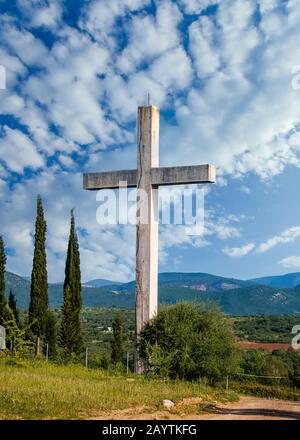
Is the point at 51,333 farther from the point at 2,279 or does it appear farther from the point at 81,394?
the point at 81,394

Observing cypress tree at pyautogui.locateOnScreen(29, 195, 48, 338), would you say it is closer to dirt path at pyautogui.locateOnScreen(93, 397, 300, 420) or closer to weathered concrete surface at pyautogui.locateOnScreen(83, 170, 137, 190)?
weathered concrete surface at pyautogui.locateOnScreen(83, 170, 137, 190)

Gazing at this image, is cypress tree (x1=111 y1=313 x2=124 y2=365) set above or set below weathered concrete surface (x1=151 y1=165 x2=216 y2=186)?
below

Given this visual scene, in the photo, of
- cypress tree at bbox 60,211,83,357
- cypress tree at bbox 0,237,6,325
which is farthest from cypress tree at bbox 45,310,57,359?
cypress tree at bbox 0,237,6,325

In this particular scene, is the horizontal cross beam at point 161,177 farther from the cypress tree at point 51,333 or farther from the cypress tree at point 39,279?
the cypress tree at point 51,333

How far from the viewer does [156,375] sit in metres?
15.6

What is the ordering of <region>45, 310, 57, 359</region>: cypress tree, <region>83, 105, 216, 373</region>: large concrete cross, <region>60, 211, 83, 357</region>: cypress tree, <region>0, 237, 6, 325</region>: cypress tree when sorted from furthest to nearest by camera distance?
1. <region>0, 237, 6, 325</region>: cypress tree
2. <region>45, 310, 57, 359</region>: cypress tree
3. <region>60, 211, 83, 357</region>: cypress tree
4. <region>83, 105, 216, 373</region>: large concrete cross

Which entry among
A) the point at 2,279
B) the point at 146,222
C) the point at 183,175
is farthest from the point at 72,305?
the point at 183,175

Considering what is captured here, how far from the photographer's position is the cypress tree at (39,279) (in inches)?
1310

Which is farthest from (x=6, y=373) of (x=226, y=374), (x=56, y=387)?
(x=226, y=374)

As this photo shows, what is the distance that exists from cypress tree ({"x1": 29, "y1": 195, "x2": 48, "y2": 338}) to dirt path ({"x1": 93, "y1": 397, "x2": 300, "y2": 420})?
20.7 meters

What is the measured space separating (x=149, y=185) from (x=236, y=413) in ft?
22.8

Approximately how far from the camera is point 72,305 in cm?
3472

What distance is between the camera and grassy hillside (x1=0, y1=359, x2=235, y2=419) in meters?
10.2
